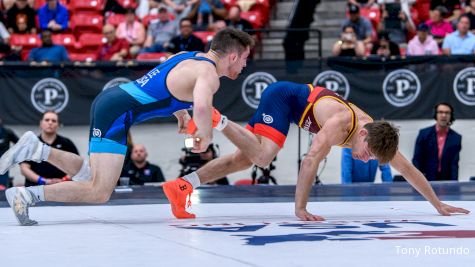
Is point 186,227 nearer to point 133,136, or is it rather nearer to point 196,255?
point 196,255

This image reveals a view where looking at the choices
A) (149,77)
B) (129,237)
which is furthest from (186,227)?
(149,77)

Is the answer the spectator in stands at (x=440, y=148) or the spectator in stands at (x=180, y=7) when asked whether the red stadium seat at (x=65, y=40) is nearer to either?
the spectator in stands at (x=180, y=7)

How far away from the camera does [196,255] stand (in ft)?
14.0

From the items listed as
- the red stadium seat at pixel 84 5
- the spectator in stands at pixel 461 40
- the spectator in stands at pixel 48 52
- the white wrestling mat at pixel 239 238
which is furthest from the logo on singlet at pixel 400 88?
the red stadium seat at pixel 84 5

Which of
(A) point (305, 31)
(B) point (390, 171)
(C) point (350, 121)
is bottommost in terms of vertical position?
(B) point (390, 171)

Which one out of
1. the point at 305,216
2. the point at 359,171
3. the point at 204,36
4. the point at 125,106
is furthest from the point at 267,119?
the point at 204,36

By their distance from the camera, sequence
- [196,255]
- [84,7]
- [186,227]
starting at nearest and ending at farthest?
1. [196,255]
2. [186,227]
3. [84,7]

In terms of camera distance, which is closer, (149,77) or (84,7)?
(149,77)

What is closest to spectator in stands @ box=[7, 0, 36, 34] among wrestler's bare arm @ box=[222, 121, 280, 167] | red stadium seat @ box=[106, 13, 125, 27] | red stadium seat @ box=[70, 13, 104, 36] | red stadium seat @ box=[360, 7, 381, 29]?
red stadium seat @ box=[70, 13, 104, 36]

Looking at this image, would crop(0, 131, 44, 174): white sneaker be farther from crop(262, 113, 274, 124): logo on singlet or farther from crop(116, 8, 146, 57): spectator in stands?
crop(116, 8, 146, 57): spectator in stands

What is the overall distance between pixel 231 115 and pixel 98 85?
1.55 meters

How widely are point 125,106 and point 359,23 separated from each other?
8.02 meters

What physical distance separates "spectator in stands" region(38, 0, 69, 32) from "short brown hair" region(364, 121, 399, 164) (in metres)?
9.20

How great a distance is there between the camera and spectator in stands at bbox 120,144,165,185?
1036cm
